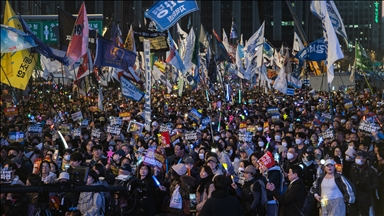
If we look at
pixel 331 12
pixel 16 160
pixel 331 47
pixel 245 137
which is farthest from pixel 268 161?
pixel 331 12

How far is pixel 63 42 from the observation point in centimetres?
1884

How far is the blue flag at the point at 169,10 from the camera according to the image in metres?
17.6

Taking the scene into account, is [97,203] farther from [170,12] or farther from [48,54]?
[170,12]

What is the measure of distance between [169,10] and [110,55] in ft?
6.39

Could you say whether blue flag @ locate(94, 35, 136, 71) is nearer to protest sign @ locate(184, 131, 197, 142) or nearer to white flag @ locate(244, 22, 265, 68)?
protest sign @ locate(184, 131, 197, 142)

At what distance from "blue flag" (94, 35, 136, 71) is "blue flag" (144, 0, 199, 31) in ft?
4.42

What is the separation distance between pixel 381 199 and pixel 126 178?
472cm

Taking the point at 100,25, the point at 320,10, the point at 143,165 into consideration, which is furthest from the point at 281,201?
the point at 100,25

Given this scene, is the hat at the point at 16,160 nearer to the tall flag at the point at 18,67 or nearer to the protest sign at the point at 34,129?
the tall flag at the point at 18,67

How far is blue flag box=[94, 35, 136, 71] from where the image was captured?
1803cm

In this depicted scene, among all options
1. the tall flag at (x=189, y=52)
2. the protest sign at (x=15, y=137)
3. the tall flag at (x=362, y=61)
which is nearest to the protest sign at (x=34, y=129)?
the protest sign at (x=15, y=137)

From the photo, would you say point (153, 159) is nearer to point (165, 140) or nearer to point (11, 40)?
point (11, 40)

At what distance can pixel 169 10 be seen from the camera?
17641 mm

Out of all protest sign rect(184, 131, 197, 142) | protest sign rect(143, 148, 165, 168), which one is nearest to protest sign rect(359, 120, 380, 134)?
protest sign rect(184, 131, 197, 142)
